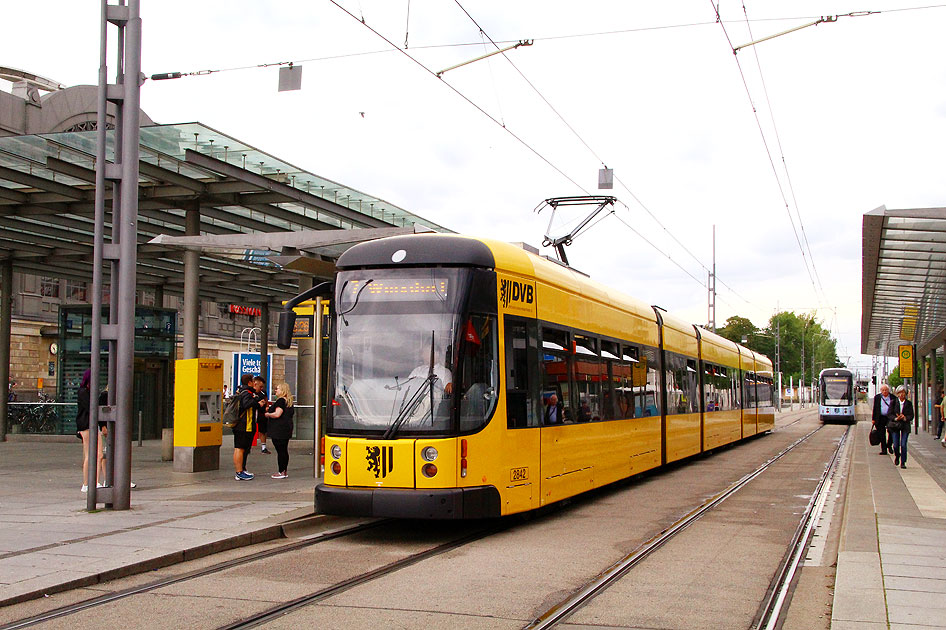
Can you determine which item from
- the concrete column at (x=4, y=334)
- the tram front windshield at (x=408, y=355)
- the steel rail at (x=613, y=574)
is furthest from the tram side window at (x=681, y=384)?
the concrete column at (x=4, y=334)

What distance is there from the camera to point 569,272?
1347 centimetres

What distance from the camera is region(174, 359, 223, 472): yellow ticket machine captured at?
17.1 meters

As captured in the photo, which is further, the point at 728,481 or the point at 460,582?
the point at 728,481

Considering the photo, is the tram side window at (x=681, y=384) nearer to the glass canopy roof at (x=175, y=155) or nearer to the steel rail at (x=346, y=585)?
the glass canopy roof at (x=175, y=155)

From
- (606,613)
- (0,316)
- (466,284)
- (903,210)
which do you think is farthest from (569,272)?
(0,316)

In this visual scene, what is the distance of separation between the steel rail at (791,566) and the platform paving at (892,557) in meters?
0.37

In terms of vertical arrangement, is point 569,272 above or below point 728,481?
above

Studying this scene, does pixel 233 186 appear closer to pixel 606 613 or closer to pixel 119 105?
pixel 119 105

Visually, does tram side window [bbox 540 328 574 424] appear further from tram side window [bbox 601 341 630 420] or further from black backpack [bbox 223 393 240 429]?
black backpack [bbox 223 393 240 429]

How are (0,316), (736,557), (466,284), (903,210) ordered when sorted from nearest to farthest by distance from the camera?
(736,557)
(466,284)
(903,210)
(0,316)

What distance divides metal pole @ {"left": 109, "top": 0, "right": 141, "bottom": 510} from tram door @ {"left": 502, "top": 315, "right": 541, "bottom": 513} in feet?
14.0

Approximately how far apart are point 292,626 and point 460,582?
6.13ft

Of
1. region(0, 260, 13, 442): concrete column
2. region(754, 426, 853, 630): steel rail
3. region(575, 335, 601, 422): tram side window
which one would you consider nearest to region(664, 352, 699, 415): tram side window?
region(754, 426, 853, 630): steel rail

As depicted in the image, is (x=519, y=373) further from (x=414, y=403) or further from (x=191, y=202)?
(x=191, y=202)
